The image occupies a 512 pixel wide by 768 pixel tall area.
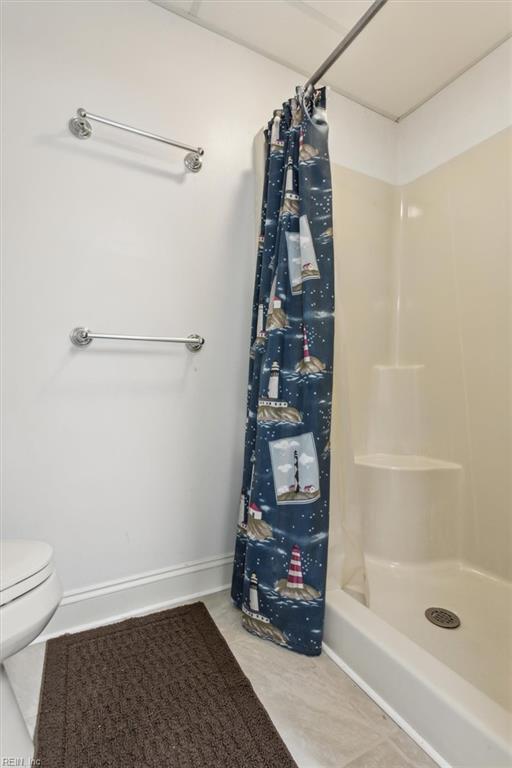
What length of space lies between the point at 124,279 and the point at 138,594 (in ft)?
3.56

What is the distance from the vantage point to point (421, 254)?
1.75 metres

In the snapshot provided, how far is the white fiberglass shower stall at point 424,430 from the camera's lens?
109cm

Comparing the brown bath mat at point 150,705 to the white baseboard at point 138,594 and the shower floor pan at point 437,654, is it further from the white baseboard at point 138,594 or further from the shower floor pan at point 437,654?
the shower floor pan at point 437,654

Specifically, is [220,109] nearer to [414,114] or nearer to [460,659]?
[414,114]

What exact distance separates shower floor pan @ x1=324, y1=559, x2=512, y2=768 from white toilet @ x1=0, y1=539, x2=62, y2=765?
0.79 m

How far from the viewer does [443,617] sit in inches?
49.5

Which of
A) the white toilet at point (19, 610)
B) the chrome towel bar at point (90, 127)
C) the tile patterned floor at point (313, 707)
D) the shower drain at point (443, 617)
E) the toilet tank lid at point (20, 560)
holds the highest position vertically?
the chrome towel bar at point (90, 127)

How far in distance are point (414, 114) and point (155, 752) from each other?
255 cm

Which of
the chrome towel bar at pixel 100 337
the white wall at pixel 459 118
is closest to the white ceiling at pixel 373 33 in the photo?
the white wall at pixel 459 118

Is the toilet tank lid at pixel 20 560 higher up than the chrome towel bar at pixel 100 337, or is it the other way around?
the chrome towel bar at pixel 100 337

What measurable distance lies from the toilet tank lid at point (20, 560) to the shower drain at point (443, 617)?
119 centimetres

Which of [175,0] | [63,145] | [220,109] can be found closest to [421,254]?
[220,109]

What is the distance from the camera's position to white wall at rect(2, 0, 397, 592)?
112cm

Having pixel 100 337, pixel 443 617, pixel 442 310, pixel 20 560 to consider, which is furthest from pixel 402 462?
pixel 20 560
